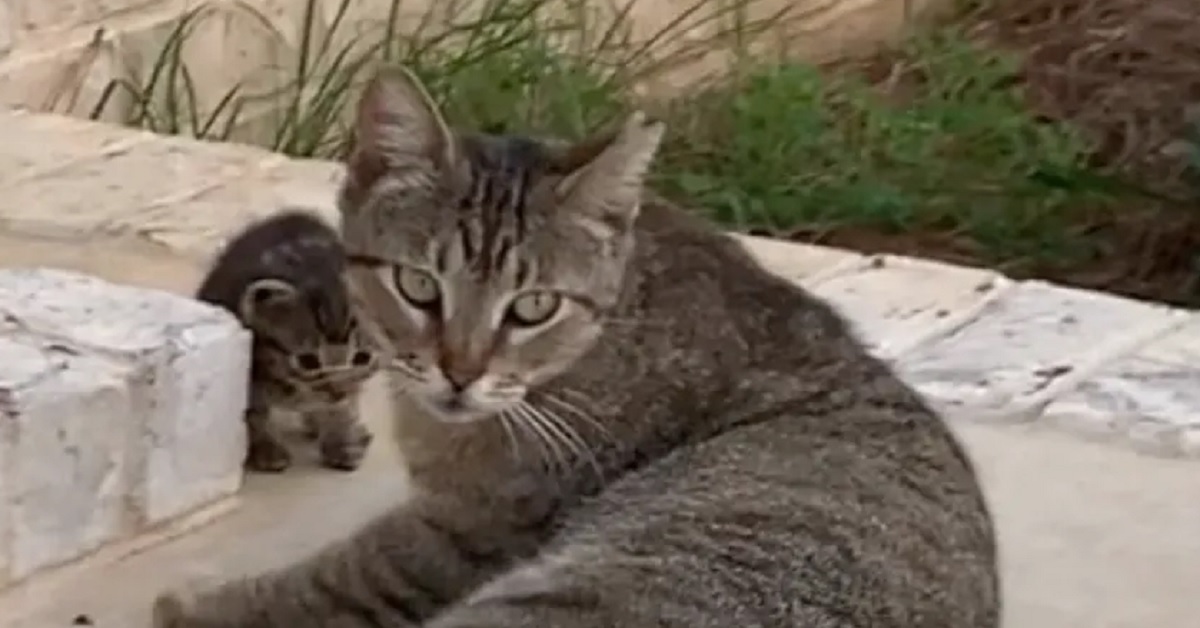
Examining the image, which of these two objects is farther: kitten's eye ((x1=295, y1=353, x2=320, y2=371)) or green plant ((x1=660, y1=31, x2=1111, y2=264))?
green plant ((x1=660, y1=31, x2=1111, y2=264))

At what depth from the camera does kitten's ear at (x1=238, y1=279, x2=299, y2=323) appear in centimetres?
214

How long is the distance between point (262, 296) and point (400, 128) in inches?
11.4

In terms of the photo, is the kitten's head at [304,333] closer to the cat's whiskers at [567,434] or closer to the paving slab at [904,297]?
the cat's whiskers at [567,434]

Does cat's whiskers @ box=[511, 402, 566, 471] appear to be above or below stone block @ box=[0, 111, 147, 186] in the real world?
below

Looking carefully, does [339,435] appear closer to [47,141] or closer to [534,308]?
[534,308]

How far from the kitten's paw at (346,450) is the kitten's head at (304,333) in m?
0.05

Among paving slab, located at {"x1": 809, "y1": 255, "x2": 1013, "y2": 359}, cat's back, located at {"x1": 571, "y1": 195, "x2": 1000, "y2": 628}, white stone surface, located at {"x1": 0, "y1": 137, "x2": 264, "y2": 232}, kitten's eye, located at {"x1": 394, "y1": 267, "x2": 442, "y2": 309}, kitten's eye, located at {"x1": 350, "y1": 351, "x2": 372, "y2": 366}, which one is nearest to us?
cat's back, located at {"x1": 571, "y1": 195, "x2": 1000, "y2": 628}

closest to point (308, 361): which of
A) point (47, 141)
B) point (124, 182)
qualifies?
point (124, 182)

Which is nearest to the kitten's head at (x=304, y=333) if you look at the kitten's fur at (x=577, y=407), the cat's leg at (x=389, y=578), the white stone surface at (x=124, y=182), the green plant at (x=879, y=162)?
the kitten's fur at (x=577, y=407)

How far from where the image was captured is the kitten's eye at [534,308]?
1.89 meters

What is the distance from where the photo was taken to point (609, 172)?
1.92m

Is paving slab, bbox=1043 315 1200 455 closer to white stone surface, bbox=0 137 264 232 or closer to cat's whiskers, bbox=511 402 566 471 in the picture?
cat's whiskers, bbox=511 402 566 471

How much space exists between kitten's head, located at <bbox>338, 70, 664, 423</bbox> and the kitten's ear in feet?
0.63

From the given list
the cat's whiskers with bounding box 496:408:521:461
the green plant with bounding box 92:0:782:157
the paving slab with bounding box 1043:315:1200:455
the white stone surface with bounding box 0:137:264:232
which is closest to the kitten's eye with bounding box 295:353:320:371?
the cat's whiskers with bounding box 496:408:521:461
